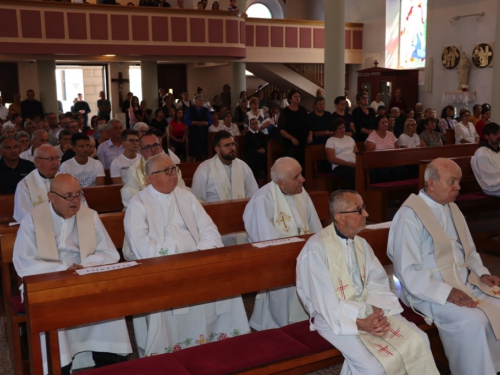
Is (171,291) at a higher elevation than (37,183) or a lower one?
lower

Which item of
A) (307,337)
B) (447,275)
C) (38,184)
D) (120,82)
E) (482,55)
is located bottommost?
(307,337)

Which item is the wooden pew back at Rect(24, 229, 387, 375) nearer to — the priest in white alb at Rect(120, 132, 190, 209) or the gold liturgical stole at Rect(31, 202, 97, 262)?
the gold liturgical stole at Rect(31, 202, 97, 262)

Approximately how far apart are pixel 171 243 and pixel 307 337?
1.24 m

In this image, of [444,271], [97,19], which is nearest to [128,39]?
[97,19]

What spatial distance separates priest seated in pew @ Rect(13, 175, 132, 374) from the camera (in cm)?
367

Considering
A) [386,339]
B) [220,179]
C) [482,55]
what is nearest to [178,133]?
[220,179]

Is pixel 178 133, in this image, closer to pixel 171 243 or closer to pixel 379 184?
pixel 379 184

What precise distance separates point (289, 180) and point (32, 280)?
2052mm

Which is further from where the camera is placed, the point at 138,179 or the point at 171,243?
the point at 138,179

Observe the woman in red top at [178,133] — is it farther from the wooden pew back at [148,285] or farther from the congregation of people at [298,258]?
the wooden pew back at [148,285]

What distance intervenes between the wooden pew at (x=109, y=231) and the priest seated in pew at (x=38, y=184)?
0.49m

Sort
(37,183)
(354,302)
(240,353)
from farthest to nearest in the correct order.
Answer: (37,183), (354,302), (240,353)

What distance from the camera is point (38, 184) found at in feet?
16.0

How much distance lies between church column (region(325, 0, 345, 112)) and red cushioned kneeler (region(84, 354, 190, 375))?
10163 millimetres
